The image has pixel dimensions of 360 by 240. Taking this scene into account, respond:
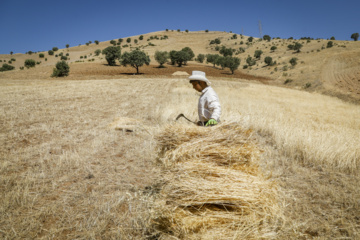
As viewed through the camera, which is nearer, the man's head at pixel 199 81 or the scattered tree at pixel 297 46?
→ the man's head at pixel 199 81

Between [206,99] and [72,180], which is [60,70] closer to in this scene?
[72,180]

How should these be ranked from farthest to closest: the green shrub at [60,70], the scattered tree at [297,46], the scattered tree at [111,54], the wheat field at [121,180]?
1. the scattered tree at [297,46]
2. the scattered tree at [111,54]
3. the green shrub at [60,70]
4. the wheat field at [121,180]

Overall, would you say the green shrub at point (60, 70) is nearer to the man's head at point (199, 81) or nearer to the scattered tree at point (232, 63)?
the man's head at point (199, 81)

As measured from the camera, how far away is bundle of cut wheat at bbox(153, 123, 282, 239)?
191 cm

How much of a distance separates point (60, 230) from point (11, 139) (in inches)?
180

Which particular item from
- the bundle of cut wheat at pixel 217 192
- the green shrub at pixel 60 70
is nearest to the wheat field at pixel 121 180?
the bundle of cut wheat at pixel 217 192

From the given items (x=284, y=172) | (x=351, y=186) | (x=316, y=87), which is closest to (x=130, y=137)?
(x=284, y=172)

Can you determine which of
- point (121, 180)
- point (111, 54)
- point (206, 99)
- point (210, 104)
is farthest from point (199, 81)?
point (111, 54)

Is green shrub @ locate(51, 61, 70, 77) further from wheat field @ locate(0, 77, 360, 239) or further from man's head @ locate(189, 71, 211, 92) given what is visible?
man's head @ locate(189, 71, 211, 92)

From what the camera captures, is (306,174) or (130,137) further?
(130,137)

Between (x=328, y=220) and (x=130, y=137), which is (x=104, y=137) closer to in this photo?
(x=130, y=137)

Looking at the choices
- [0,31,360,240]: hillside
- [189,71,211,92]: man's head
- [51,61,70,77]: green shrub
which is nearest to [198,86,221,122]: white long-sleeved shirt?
[189,71,211,92]: man's head

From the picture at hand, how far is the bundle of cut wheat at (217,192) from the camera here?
1908 millimetres

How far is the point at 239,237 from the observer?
71.8 inches
